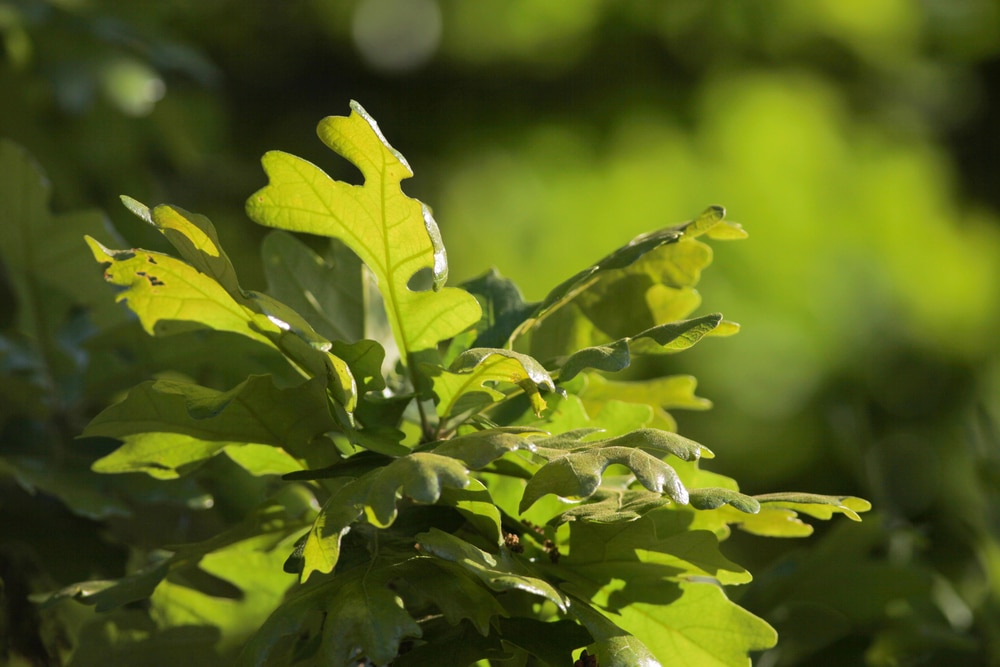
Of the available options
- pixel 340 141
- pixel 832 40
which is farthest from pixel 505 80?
pixel 340 141

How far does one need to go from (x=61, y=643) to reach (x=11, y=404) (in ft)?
0.51

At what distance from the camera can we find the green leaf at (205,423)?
0.34 metres

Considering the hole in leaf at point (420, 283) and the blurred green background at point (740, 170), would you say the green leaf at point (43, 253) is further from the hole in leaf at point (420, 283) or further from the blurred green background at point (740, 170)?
the blurred green background at point (740, 170)

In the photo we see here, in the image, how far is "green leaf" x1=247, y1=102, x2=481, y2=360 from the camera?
1.05 ft

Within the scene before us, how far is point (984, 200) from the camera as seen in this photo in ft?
8.02

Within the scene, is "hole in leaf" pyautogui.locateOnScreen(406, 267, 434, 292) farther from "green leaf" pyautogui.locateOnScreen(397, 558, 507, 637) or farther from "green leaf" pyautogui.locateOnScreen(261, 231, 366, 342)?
"green leaf" pyautogui.locateOnScreen(397, 558, 507, 637)

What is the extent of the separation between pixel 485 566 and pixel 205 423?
133mm

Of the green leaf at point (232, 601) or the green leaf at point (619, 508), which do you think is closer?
Answer: the green leaf at point (619, 508)

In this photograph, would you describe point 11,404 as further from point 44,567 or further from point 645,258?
point 645,258

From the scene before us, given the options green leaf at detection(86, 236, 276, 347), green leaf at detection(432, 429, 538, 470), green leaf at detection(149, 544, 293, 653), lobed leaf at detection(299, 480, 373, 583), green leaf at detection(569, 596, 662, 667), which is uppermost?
green leaf at detection(86, 236, 276, 347)

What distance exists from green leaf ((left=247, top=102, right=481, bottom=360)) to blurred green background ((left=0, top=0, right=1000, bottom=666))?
0.84 feet

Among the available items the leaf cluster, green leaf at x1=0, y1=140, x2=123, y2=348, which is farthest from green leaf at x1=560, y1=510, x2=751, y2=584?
green leaf at x1=0, y1=140, x2=123, y2=348

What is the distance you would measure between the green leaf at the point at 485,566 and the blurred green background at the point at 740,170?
25 cm

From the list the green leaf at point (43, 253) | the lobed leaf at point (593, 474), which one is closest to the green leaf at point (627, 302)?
the lobed leaf at point (593, 474)
